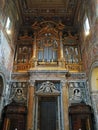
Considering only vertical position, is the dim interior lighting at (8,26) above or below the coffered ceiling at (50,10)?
below

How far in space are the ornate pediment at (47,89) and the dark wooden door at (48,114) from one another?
42.2 inches

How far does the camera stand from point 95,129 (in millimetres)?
10477

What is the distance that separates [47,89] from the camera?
12336mm

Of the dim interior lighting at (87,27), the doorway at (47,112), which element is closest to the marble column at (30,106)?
the doorway at (47,112)

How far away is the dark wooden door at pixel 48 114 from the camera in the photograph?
12719 millimetres

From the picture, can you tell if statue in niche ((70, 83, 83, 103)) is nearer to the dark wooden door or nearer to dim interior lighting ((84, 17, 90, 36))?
the dark wooden door

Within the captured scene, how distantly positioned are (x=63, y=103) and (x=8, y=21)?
284 inches

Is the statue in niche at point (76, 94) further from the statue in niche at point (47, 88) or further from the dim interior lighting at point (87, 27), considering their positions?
the dim interior lighting at point (87, 27)

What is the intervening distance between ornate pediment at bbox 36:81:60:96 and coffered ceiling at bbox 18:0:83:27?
6.92 m

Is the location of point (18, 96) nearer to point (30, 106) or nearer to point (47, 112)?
point (30, 106)

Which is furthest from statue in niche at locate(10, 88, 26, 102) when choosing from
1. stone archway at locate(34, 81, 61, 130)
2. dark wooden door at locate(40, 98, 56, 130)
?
dark wooden door at locate(40, 98, 56, 130)

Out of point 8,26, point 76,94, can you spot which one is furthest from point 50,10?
point 76,94

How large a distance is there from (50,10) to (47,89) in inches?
298

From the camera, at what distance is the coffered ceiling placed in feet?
48.6
